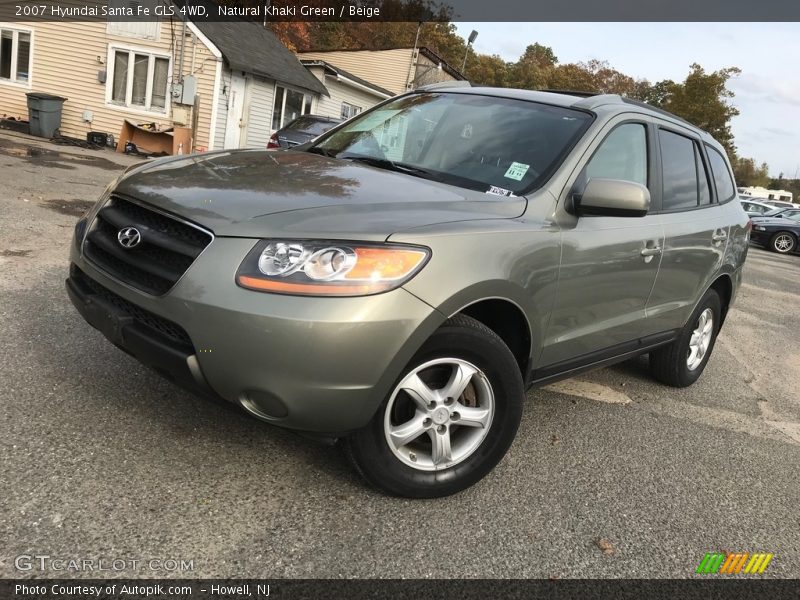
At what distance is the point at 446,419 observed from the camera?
2.64m

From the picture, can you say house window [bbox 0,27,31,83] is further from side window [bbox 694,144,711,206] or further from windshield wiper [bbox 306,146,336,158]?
side window [bbox 694,144,711,206]

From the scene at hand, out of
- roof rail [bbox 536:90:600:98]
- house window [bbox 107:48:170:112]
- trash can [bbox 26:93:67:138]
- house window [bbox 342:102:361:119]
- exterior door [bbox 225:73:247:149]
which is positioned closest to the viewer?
roof rail [bbox 536:90:600:98]

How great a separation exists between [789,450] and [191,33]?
18115 mm

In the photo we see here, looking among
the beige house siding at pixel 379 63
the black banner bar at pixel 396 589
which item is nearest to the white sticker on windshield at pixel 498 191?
the black banner bar at pixel 396 589

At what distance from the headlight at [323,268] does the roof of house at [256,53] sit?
17619 millimetres

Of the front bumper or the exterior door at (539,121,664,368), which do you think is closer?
the front bumper

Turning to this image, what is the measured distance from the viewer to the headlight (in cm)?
222

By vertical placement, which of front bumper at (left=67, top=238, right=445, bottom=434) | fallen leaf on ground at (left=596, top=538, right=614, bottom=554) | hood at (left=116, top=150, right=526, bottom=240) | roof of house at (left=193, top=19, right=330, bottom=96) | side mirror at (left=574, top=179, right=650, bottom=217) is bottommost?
fallen leaf on ground at (left=596, top=538, right=614, bottom=554)

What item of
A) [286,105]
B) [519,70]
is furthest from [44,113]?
[519,70]

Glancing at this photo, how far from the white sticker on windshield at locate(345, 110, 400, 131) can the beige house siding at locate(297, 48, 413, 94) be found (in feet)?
90.6

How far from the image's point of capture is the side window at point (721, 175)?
183 inches

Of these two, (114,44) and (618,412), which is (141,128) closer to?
(114,44)

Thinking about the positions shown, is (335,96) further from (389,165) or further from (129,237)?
(129,237)

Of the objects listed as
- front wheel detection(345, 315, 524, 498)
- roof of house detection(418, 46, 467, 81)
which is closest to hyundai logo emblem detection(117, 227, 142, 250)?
front wheel detection(345, 315, 524, 498)
